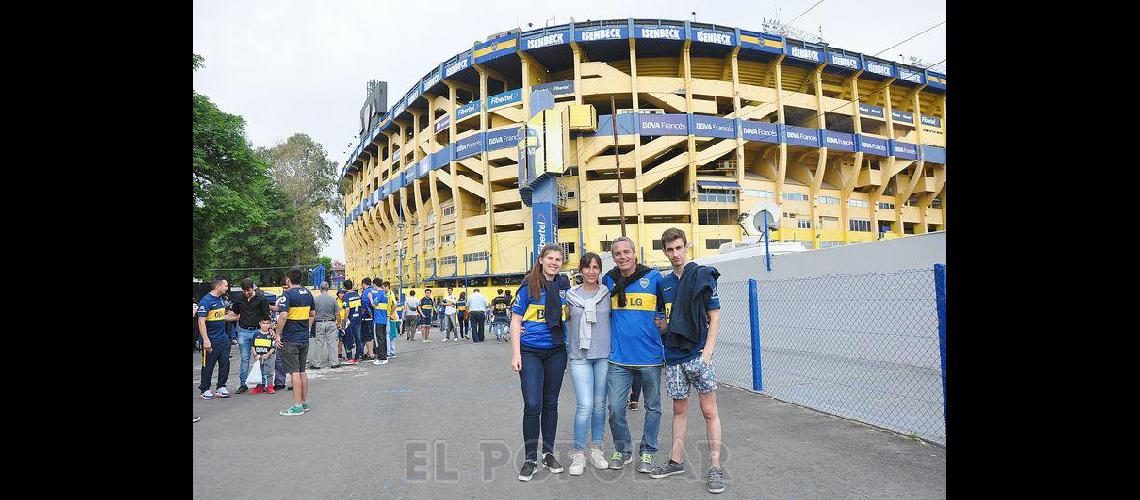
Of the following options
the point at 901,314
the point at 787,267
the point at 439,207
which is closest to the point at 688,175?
the point at 439,207

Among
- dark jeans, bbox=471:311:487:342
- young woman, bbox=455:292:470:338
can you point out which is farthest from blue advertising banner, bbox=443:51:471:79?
dark jeans, bbox=471:311:487:342

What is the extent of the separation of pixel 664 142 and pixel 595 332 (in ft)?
101

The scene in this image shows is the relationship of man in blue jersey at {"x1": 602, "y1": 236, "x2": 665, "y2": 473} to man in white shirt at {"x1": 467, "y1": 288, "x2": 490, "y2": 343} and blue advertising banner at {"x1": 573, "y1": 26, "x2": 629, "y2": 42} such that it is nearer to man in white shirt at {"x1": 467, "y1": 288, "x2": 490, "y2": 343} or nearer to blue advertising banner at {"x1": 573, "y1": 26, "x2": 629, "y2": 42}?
man in white shirt at {"x1": 467, "y1": 288, "x2": 490, "y2": 343}

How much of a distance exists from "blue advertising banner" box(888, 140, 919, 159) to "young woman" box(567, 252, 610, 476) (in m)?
43.8

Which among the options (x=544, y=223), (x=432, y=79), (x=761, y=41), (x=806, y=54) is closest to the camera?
(x=544, y=223)

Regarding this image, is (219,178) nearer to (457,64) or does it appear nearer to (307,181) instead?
(457,64)

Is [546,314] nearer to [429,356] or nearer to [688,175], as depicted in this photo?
[429,356]

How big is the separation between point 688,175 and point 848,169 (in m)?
14.8

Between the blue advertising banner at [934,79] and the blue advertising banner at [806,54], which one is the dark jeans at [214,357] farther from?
the blue advertising banner at [934,79]

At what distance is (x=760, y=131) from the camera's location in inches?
1362

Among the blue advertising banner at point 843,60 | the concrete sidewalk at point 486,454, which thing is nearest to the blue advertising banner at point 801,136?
the blue advertising banner at point 843,60

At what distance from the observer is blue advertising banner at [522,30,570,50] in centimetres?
3388

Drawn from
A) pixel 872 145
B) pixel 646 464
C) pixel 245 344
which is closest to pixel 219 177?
pixel 245 344

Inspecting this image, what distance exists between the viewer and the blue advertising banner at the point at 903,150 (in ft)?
130
